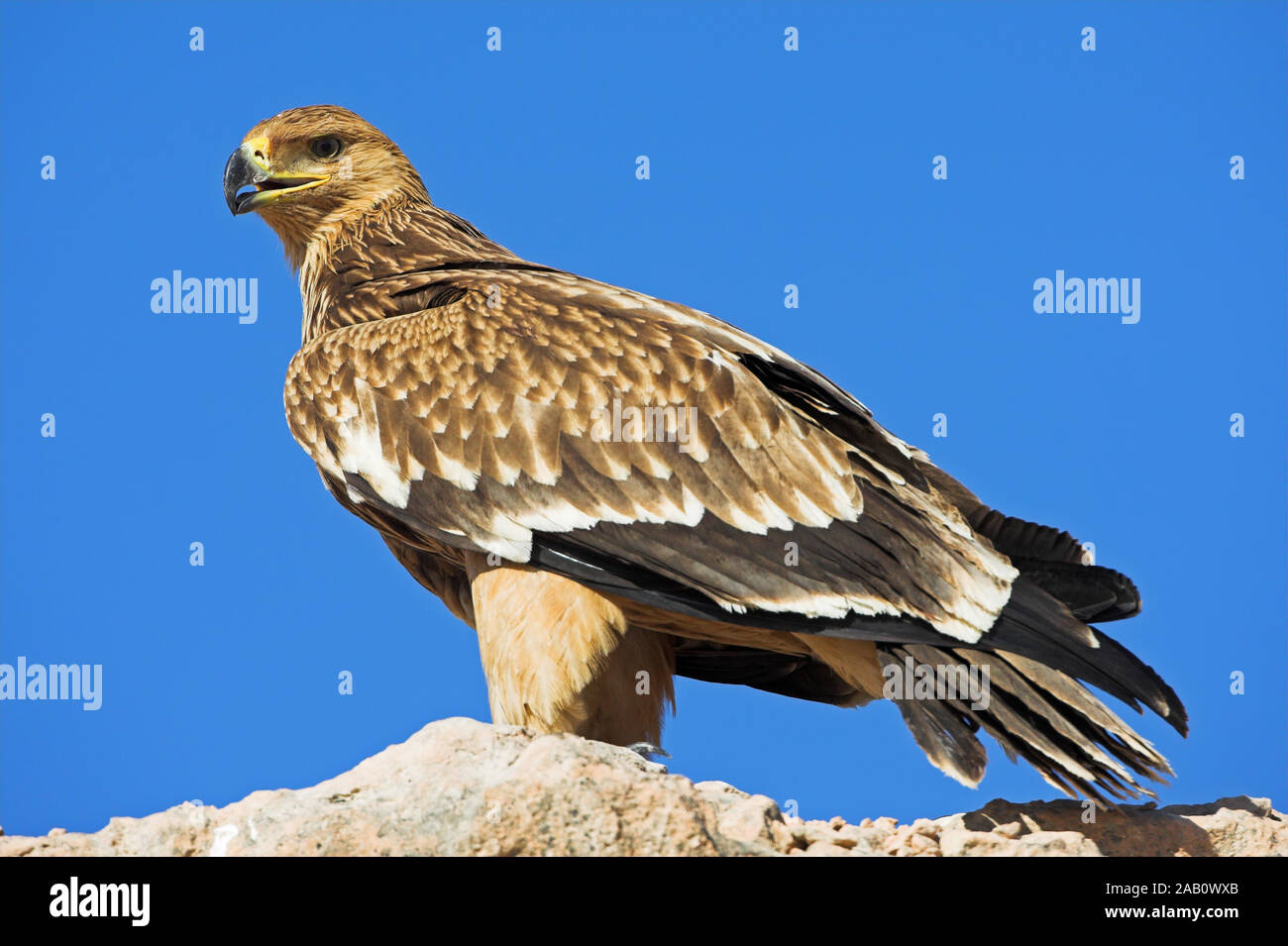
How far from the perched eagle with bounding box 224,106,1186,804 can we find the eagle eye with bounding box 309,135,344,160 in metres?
1.20

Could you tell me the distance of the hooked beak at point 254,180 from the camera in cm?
707

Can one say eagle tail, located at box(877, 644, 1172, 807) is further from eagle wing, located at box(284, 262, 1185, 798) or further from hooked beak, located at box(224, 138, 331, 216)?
hooked beak, located at box(224, 138, 331, 216)

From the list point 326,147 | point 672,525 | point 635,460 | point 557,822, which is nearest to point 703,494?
point 672,525

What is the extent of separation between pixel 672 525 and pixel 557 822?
148cm

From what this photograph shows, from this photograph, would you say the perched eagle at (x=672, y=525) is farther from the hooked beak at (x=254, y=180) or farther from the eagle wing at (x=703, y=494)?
the hooked beak at (x=254, y=180)

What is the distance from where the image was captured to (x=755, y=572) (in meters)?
5.28

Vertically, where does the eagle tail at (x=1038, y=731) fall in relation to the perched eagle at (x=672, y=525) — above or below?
below

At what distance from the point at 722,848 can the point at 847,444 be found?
1928mm

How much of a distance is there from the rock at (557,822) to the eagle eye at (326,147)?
3.62 m

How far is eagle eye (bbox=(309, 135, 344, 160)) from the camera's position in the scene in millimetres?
7198
